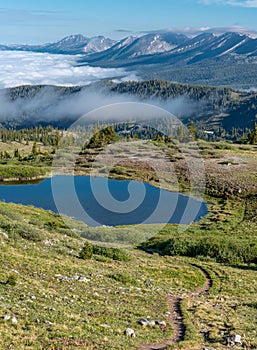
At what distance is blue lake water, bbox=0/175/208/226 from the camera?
67312 mm

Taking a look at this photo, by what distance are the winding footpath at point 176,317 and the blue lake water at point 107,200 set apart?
32380mm

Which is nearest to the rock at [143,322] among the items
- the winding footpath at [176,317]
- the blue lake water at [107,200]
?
the winding footpath at [176,317]

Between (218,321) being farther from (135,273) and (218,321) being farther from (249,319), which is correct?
(135,273)

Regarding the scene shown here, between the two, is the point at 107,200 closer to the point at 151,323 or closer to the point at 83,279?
the point at 83,279

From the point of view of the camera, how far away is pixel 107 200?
79000 millimetres

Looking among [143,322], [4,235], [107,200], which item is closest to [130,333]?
[143,322]

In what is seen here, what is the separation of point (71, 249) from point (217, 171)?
67859 mm

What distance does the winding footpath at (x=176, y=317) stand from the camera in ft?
57.3

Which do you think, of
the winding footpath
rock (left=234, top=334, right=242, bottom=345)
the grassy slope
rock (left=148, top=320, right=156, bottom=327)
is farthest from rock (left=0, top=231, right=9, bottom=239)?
rock (left=234, top=334, right=242, bottom=345)

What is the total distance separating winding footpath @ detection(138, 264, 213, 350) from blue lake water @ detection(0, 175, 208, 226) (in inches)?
1275

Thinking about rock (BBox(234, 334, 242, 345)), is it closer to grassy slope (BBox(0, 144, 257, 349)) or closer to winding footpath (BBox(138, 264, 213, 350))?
grassy slope (BBox(0, 144, 257, 349))

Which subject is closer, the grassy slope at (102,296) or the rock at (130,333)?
the grassy slope at (102,296)

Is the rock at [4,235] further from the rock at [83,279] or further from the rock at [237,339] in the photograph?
the rock at [237,339]

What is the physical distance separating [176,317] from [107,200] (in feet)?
187
